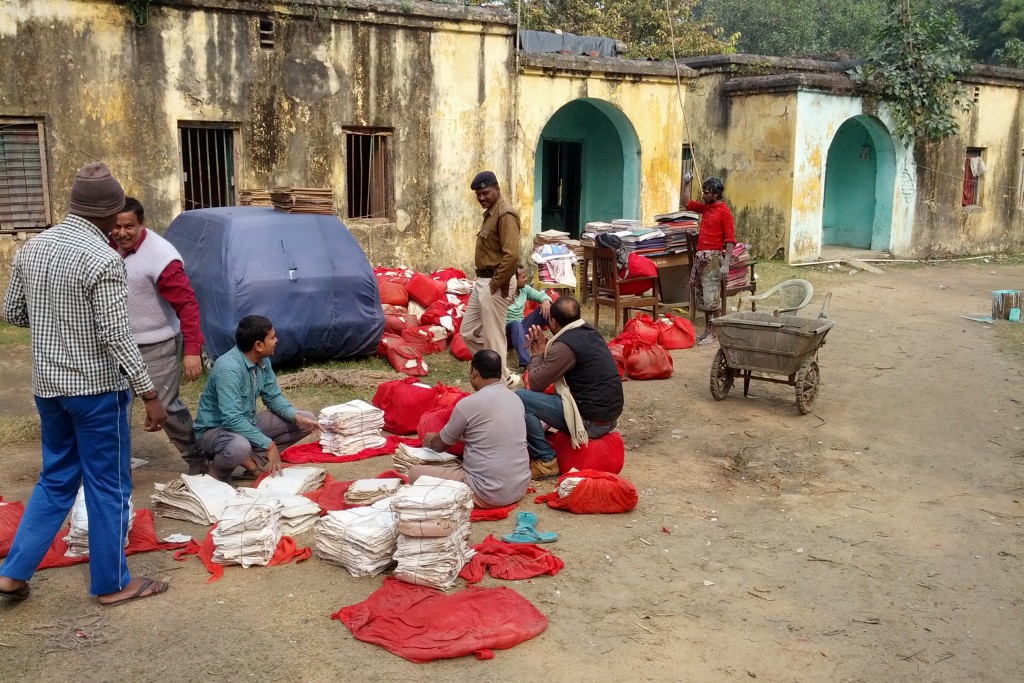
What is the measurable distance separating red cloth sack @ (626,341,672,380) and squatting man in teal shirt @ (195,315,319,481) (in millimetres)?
4373

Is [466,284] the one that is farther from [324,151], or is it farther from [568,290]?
[324,151]

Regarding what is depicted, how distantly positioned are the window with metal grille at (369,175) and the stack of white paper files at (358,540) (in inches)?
367

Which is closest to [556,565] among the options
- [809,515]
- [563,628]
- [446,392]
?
[563,628]

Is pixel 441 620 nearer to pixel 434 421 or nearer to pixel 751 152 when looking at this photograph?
pixel 434 421

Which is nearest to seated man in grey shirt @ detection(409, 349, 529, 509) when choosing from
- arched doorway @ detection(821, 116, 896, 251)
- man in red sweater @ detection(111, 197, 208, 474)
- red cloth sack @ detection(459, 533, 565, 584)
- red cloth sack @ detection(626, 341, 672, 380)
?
red cloth sack @ detection(459, 533, 565, 584)

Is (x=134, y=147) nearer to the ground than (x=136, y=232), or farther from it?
farther from it

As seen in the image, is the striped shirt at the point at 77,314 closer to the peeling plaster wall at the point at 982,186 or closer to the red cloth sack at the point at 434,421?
the red cloth sack at the point at 434,421

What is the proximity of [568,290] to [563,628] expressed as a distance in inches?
350

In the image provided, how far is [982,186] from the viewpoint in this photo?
21828mm

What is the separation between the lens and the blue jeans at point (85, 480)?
14.4ft

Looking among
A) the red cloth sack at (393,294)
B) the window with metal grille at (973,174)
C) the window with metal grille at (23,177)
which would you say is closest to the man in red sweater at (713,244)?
the red cloth sack at (393,294)

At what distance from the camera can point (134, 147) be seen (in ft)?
39.8

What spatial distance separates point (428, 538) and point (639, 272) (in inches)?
277

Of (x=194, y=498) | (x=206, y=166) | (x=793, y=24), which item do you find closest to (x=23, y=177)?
(x=206, y=166)
